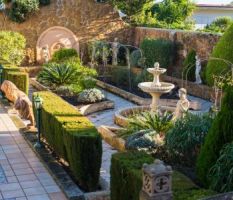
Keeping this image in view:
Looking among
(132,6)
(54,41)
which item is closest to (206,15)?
(132,6)

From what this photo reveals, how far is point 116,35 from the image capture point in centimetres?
2294

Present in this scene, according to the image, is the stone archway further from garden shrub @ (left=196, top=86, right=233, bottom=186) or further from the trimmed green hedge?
garden shrub @ (left=196, top=86, right=233, bottom=186)

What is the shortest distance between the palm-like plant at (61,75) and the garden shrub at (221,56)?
15.2ft

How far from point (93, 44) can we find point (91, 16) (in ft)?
6.37

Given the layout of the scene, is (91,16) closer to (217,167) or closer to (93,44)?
(93,44)

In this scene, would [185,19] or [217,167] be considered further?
[185,19]

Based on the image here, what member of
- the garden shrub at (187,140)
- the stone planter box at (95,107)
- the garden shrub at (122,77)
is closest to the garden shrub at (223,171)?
the garden shrub at (187,140)

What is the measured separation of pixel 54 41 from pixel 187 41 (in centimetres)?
719

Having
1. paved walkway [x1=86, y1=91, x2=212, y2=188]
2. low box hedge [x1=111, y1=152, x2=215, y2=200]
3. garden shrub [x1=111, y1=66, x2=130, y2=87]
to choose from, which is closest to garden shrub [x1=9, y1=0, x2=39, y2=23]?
garden shrub [x1=111, y1=66, x2=130, y2=87]

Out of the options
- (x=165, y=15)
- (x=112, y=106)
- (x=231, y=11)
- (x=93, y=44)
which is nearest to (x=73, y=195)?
(x=112, y=106)

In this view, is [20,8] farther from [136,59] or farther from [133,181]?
[133,181]

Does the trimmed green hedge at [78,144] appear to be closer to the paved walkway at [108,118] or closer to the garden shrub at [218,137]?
the paved walkway at [108,118]

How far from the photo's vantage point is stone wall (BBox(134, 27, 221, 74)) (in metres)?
16.4

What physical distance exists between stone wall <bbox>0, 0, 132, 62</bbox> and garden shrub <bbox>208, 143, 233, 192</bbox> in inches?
656
